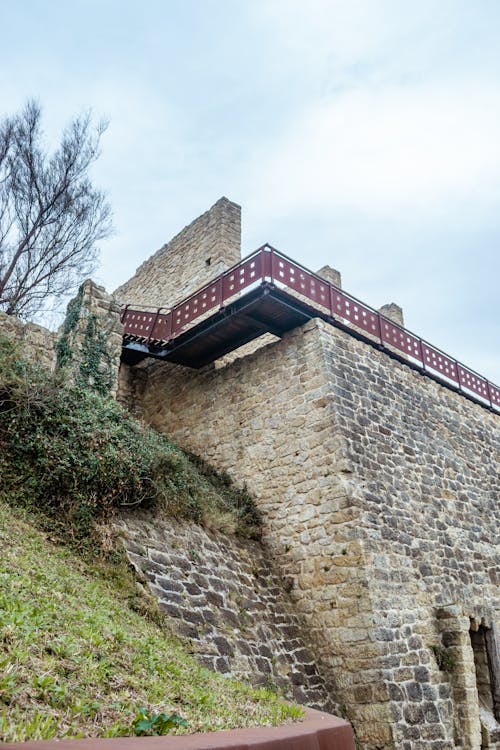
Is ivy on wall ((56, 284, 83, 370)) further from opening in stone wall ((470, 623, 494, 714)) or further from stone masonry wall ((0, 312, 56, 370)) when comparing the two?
opening in stone wall ((470, 623, 494, 714))

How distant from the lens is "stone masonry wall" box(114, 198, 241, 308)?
1398 cm

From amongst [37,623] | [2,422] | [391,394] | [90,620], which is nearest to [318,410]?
[391,394]

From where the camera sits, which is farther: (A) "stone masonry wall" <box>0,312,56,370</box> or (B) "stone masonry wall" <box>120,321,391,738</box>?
(A) "stone masonry wall" <box>0,312,56,370</box>

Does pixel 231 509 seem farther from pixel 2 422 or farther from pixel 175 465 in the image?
pixel 2 422

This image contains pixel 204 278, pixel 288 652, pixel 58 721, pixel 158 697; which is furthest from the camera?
pixel 204 278

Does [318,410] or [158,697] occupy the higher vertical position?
[318,410]

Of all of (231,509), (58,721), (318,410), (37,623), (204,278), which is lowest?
(58,721)

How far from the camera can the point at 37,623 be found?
353cm

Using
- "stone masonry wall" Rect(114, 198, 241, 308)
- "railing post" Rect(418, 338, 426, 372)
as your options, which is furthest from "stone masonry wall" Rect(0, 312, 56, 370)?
"railing post" Rect(418, 338, 426, 372)

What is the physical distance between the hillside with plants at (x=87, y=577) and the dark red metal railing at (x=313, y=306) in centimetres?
256

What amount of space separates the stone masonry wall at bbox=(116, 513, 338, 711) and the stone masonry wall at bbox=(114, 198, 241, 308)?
7386mm

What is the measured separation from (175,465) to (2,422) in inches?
100

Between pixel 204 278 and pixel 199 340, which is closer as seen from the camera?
pixel 199 340

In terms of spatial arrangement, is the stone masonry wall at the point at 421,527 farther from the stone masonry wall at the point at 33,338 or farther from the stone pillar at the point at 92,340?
the stone masonry wall at the point at 33,338
